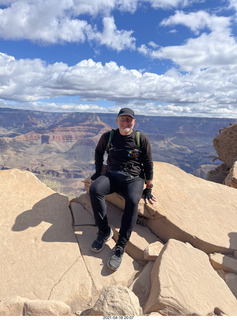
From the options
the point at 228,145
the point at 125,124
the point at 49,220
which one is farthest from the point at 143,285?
the point at 228,145

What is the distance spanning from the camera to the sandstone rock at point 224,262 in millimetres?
4496

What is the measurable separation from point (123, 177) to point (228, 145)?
42.0 feet

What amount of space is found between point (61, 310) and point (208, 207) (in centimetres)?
479

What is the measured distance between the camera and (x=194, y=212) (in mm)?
5762

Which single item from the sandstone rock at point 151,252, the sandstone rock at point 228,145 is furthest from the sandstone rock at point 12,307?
the sandstone rock at point 228,145

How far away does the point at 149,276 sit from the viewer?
4250 millimetres

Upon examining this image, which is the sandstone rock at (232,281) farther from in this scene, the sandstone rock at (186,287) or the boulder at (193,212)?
the boulder at (193,212)

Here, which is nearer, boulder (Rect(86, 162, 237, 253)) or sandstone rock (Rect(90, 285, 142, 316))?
sandstone rock (Rect(90, 285, 142, 316))

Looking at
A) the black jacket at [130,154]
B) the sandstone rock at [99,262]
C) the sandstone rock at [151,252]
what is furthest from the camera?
the black jacket at [130,154]

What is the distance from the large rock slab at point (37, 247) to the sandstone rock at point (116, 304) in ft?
3.46

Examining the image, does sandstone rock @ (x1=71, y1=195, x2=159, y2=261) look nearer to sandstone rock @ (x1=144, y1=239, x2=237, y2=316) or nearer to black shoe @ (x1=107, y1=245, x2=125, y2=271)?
black shoe @ (x1=107, y1=245, x2=125, y2=271)

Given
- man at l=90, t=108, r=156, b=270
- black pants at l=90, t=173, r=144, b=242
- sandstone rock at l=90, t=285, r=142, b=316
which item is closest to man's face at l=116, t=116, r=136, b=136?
man at l=90, t=108, r=156, b=270

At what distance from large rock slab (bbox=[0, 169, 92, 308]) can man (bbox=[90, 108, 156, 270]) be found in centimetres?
74

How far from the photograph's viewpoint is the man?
4508 millimetres
